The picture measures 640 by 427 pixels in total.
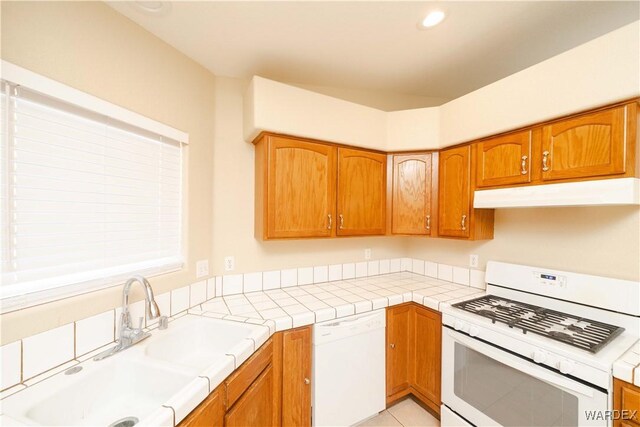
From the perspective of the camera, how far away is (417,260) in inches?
99.0

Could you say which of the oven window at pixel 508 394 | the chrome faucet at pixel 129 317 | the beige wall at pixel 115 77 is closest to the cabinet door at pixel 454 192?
the oven window at pixel 508 394

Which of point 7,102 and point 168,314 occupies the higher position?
point 7,102

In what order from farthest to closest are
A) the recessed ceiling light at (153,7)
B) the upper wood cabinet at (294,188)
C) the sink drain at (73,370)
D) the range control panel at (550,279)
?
the upper wood cabinet at (294,188), the range control panel at (550,279), the recessed ceiling light at (153,7), the sink drain at (73,370)

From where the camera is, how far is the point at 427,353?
178cm

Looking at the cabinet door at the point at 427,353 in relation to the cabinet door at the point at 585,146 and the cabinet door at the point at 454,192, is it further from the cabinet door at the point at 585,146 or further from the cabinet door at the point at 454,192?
the cabinet door at the point at 585,146

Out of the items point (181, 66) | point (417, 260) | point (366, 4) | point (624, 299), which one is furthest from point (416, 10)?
point (417, 260)

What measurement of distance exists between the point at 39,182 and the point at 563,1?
248 centimetres

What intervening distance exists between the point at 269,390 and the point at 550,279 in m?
1.79

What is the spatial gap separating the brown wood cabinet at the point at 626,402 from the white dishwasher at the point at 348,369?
1.04 m

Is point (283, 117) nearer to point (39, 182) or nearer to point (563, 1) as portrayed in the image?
point (39, 182)

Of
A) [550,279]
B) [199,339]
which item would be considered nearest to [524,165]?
[550,279]

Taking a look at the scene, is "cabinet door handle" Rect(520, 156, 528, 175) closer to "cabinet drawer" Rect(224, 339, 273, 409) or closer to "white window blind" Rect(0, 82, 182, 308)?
"cabinet drawer" Rect(224, 339, 273, 409)

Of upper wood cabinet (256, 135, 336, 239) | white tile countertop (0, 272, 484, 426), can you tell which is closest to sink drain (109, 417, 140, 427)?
white tile countertop (0, 272, 484, 426)

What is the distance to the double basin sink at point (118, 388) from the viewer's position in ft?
2.72
